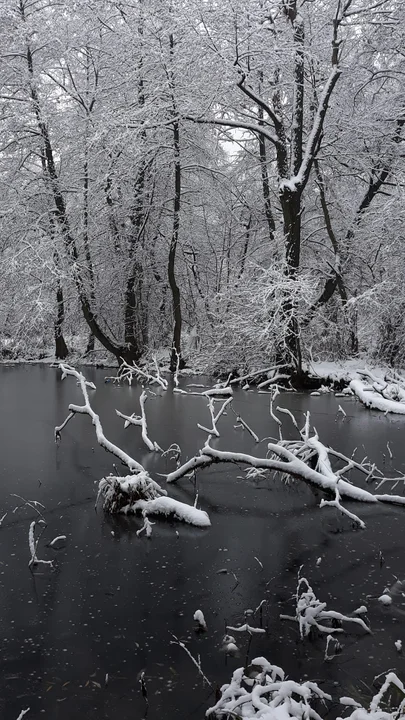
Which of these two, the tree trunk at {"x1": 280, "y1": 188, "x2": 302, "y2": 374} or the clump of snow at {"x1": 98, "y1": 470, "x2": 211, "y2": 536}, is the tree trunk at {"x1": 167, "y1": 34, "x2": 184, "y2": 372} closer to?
the tree trunk at {"x1": 280, "y1": 188, "x2": 302, "y2": 374}

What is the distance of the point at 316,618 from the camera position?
4215mm

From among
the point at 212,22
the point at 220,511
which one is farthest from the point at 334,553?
the point at 212,22

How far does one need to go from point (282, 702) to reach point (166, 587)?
71.5 inches

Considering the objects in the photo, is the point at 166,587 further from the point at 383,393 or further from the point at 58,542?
the point at 383,393

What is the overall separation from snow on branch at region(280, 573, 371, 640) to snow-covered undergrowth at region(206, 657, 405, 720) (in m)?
0.66

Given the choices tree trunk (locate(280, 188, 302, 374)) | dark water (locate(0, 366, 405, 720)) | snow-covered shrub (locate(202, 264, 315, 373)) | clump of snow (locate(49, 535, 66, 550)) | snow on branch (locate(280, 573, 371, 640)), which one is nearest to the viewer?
dark water (locate(0, 366, 405, 720))

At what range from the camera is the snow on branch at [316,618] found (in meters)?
4.08

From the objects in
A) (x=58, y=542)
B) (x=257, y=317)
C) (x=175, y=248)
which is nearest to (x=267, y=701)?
(x=58, y=542)

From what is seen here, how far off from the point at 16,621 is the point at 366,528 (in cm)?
335

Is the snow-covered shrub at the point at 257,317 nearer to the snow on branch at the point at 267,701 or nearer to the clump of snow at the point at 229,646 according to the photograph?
the clump of snow at the point at 229,646

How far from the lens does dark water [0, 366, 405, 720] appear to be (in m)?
3.60

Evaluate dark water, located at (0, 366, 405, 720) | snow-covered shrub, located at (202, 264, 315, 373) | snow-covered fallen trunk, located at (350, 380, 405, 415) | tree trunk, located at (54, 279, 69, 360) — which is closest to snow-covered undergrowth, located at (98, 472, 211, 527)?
dark water, located at (0, 366, 405, 720)

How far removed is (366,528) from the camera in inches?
242

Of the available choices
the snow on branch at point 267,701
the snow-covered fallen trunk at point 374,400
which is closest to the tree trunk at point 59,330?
the snow-covered fallen trunk at point 374,400
